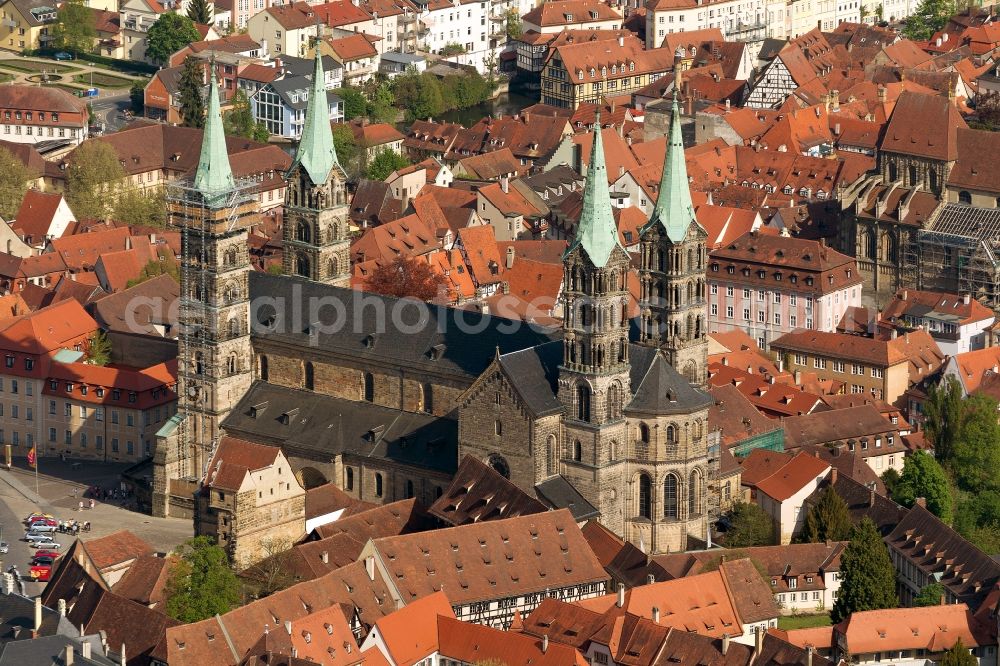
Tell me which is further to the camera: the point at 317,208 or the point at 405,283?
the point at 405,283

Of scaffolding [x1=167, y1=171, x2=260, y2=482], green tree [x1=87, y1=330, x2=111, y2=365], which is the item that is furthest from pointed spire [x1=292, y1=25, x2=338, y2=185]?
green tree [x1=87, y1=330, x2=111, y2=365]

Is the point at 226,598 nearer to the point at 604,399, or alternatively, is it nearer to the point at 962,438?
the point at 604,399

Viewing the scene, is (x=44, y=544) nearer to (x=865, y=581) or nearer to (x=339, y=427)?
(x=339, y=427)

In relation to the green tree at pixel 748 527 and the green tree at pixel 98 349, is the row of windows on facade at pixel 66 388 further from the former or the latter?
the green tree at pixel 748 527

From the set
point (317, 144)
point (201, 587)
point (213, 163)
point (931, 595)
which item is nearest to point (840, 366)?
point (317, 144)

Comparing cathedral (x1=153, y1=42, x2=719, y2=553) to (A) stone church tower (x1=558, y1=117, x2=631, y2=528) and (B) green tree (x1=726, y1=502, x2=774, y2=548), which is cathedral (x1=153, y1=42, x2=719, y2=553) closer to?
(A) stone church tower (x1=558, y1=117, x2=631, y2=528)

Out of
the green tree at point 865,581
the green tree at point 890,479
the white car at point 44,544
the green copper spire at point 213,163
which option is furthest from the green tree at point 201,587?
the green tree at point 890,479
